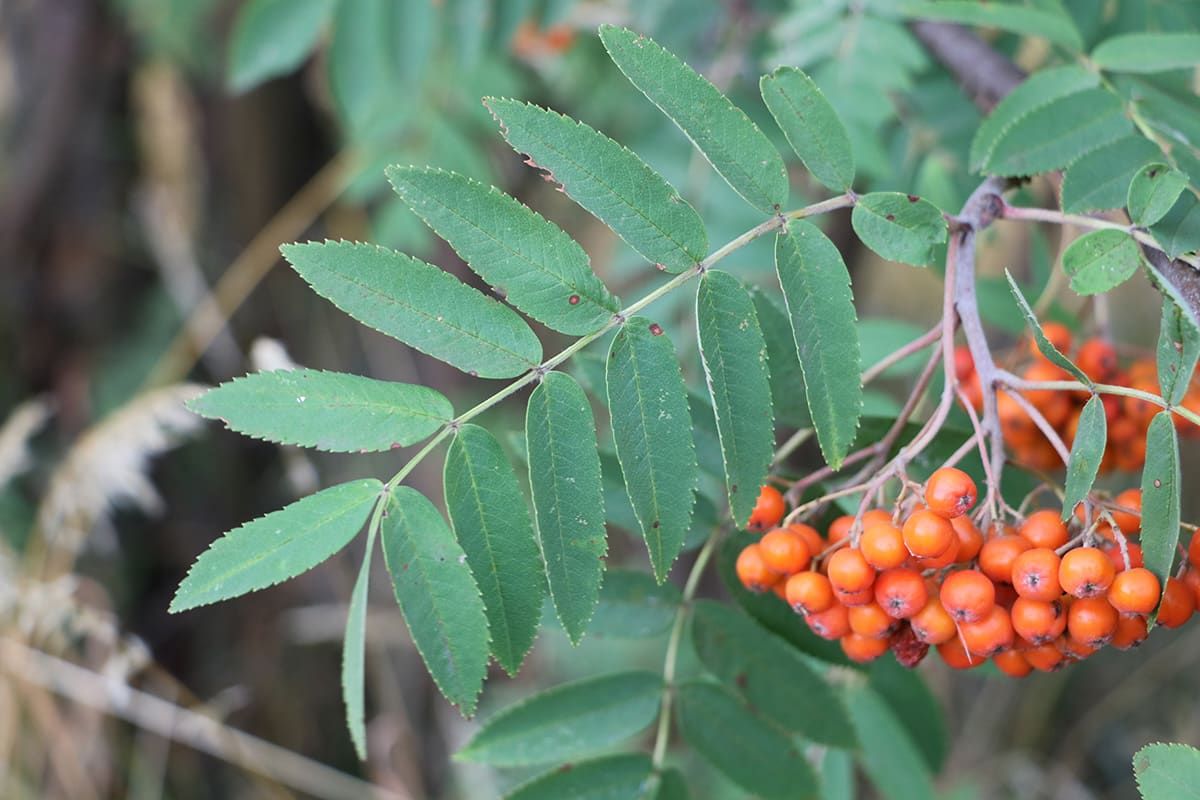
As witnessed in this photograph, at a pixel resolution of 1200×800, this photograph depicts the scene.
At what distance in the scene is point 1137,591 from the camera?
902mm

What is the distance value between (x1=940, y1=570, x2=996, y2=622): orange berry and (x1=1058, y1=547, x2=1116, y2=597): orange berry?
0.23 ft

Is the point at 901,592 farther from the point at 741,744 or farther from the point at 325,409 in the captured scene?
the point at 325,409

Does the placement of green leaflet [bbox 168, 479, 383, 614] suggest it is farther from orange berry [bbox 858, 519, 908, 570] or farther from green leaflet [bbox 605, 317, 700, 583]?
orange berry [bbox 858, 519, 908, 570]

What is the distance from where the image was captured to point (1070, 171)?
1113 millimetres

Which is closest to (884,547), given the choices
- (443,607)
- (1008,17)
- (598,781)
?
(443,607)

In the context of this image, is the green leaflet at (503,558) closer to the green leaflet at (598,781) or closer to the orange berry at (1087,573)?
the green leaflet at (598,781)

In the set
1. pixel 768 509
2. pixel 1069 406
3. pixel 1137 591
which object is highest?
pixel 768 509

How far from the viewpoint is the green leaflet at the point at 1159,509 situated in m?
0.92

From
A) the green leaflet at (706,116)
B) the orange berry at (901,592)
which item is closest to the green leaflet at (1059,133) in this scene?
the green leaflet at (706,116)

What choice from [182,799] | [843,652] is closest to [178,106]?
[182,799]

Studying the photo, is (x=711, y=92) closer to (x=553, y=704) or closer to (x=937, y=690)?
(x=553, y=704)

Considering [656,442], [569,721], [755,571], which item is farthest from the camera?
[569,721]

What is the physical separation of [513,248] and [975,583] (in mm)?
571

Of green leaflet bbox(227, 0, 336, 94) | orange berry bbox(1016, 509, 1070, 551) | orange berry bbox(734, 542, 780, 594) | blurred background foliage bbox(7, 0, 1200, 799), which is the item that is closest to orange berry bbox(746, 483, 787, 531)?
orange berry bbox(734, 542, 780, 594)
